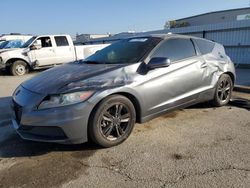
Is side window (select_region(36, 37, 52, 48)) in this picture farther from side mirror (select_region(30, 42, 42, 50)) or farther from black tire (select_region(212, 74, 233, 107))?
black tire (select_region(212, 74, 233, 107))

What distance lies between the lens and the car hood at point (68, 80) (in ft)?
12.1

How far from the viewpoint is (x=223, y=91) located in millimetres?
5777

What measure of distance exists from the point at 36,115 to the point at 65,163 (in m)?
0.72

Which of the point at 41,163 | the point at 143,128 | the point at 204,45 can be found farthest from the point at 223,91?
the point at 41,163

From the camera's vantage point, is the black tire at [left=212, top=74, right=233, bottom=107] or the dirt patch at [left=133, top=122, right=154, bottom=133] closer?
the dirt patch at [left=133, top=122, right=154, bottom=133]

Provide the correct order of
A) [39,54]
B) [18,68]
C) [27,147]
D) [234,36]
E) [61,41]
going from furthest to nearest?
[61,41]
[39,54]
[18,68]
[234,36]
[27,147]

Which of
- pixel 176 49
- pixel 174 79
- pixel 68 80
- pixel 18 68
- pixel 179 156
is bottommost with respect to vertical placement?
pixel 18 68

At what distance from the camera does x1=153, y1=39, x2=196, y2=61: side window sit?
4657 mm

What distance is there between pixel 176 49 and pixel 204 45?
924 mm

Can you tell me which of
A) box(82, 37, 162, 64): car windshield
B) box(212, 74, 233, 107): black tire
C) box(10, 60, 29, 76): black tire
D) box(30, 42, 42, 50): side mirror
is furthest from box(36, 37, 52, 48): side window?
box(212, 74, 233, 107): black tire

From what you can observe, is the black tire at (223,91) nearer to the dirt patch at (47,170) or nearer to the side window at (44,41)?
the dirt patch at (47,170)

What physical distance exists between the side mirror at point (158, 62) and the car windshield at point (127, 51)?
8.0 inches

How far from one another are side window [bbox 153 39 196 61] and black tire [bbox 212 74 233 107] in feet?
3.18

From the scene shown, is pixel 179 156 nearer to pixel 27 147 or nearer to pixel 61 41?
pixel 27 147
